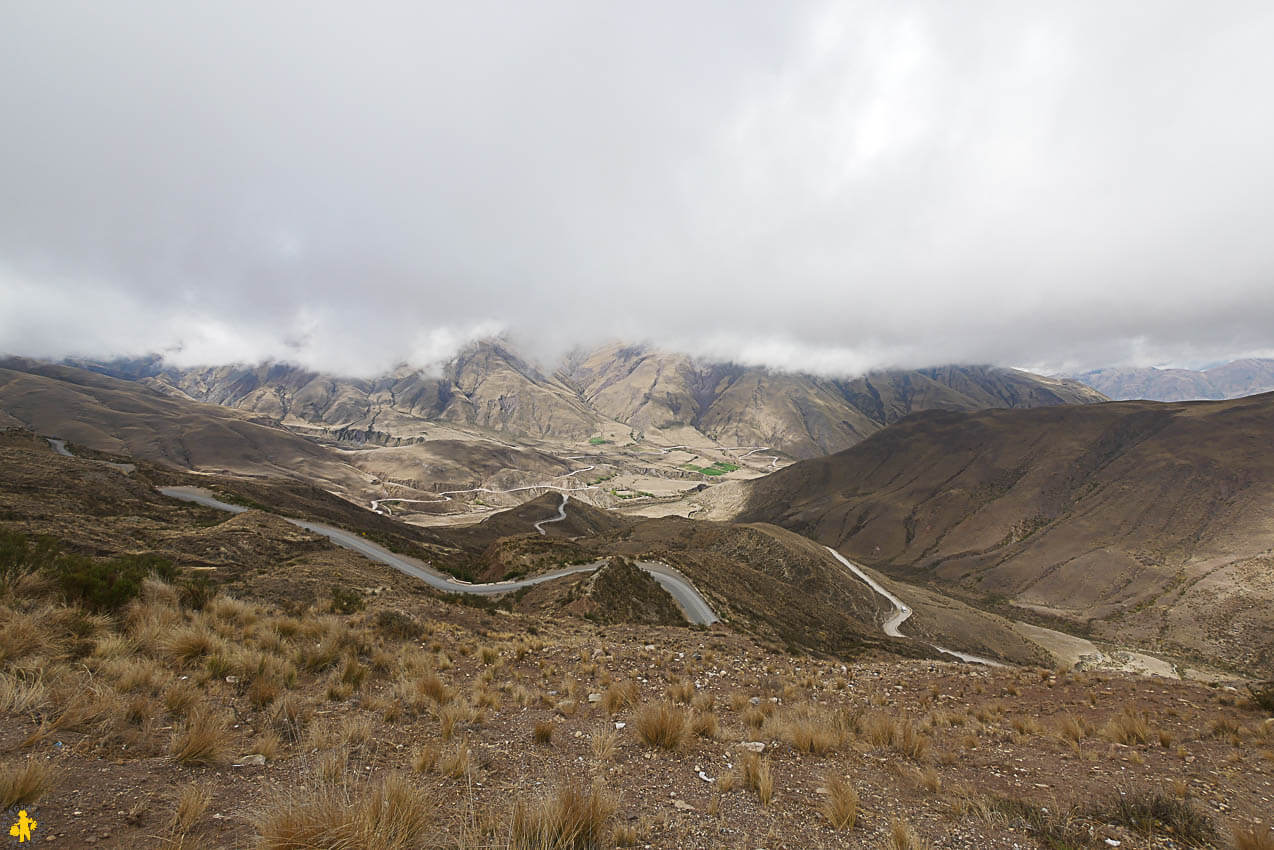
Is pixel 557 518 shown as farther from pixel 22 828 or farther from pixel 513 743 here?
pixel 22 828

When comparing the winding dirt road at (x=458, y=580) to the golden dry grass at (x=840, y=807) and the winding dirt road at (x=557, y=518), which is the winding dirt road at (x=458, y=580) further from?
the winding dirt road at (x=557, y=518)

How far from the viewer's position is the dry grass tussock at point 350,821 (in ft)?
11.2

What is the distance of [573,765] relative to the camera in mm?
6164

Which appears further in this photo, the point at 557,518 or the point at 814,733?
the point at 557,518

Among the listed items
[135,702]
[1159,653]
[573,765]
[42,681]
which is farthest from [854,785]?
[1159,653]

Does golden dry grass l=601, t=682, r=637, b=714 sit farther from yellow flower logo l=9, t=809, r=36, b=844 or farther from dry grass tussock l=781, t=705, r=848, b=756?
yellow flower logo l=9, t=809, r=36, b=844

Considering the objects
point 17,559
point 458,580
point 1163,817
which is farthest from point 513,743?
point 458,580

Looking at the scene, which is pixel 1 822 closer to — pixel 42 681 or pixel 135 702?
pixel 135 702

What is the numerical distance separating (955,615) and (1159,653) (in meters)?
23.6

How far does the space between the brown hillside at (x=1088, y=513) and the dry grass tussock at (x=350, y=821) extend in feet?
297

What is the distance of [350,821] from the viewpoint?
3.58 metres

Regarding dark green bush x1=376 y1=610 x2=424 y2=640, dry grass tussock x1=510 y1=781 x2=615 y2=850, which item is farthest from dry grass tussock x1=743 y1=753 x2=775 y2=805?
dark green bush x1=376 y1=610 x2=424 y2=640

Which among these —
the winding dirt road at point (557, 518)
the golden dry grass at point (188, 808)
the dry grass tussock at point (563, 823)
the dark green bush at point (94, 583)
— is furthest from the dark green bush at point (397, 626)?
the winding dirt road at point (557, 518)

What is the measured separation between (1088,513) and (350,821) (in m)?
143
